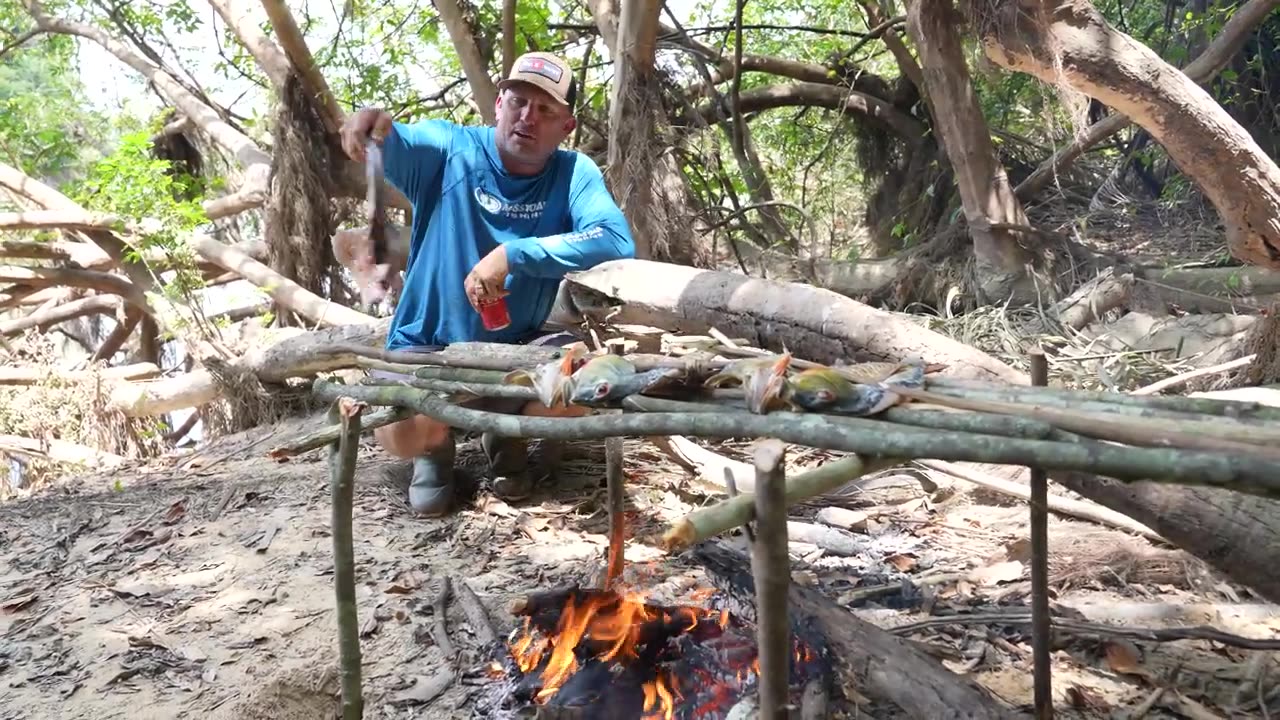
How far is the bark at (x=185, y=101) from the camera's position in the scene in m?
6.75

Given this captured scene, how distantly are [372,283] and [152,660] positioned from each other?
136 cm

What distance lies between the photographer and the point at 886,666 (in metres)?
1.97

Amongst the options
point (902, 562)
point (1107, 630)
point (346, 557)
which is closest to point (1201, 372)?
point (902, 562)

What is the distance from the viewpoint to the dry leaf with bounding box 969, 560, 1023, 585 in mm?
2699

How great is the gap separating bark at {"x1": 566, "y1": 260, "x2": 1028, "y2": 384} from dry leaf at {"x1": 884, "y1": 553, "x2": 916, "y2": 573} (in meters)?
0.72

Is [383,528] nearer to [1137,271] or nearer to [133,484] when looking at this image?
[133,484]

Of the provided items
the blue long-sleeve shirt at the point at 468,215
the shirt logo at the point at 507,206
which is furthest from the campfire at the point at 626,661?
the shirt logo at the point at 507,206

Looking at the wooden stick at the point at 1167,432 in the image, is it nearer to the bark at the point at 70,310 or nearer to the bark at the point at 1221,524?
the bark at the point at 1221,524

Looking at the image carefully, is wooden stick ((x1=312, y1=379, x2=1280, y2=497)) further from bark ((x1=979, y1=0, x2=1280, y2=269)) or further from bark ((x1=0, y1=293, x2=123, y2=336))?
bark ((x1=0, y1=293, x2=123, y2=336))

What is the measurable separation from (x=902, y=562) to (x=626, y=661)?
1159mm

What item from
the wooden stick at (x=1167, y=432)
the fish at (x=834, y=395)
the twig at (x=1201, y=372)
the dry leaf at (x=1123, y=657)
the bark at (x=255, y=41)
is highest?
the bark at (x=255, y=41)

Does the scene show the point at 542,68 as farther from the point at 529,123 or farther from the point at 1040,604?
the point at 1040,604

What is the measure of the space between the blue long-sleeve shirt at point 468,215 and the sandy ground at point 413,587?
32.9 inches

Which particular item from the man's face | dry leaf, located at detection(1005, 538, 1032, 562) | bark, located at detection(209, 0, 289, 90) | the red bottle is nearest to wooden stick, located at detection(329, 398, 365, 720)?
the red bottle
